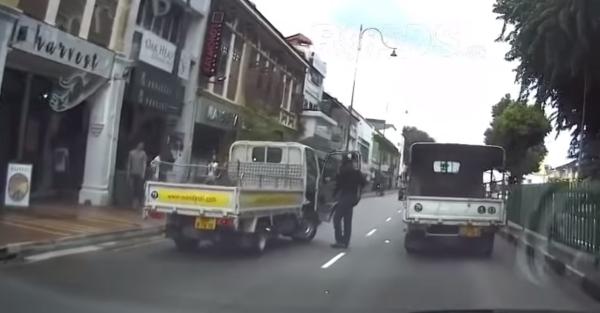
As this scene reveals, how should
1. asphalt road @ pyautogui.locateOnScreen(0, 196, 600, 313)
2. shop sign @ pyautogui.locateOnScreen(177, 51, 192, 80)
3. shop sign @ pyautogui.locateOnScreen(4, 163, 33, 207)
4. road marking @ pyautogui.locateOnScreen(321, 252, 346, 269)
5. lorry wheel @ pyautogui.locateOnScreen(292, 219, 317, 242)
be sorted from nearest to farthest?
asphalt road @ pyautogui.locateOnScreen(0, 196, 600, 313) → road marking @ pyautogui.locateOnScreen(321, 252, 346, 269) → shop sign @ pyautogui.locateOnScreen(4, 163, 33, 207) → lorry wheel @ pyautogui.locateOnScreen(292, 219, 317, 242) → shop sign @ pyautogui.locateOnScreen(177, 51, 192, 80)

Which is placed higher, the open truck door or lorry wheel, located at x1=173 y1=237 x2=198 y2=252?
the open truck door

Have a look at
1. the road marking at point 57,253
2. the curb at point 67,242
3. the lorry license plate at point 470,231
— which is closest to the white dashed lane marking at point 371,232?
the lorry license plate at point 470,231

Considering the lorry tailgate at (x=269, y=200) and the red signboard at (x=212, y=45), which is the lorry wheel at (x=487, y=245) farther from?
the red signboard at (x=212, y=45)

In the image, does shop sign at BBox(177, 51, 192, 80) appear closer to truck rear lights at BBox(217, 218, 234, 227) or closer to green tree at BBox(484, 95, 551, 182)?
truck rear lights at BBox(217, 218, 234, 227)

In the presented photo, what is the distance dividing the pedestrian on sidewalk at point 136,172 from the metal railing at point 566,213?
10.0m

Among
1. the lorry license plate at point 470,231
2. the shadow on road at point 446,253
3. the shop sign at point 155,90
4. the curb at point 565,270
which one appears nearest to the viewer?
the curb at point 565,270

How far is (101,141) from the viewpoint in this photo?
19938 millimetres

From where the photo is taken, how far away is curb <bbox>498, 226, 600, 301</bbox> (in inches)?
404

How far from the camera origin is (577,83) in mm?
17422

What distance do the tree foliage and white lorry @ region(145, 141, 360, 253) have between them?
4.76m

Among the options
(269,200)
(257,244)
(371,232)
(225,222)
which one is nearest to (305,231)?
(269,200)

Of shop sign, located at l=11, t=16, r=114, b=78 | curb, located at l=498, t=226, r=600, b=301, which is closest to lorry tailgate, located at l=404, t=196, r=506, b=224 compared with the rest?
curb, located at l=498, t=226, r=600, b=301

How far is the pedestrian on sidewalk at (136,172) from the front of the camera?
20.1m

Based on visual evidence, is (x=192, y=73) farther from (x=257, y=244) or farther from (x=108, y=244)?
(x=257, y=244)
